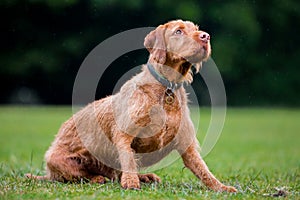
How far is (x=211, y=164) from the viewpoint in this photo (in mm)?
8086

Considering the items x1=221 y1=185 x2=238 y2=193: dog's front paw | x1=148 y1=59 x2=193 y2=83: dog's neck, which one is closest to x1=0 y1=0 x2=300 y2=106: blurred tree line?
x1=148 y1=59 x2=193 y2=83: dog's neck

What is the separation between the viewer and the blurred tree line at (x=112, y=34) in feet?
88.1

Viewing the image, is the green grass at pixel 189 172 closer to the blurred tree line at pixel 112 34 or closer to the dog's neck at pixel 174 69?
the dog's neck at pixel 174 69

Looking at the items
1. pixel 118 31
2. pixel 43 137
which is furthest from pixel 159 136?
pixel 118 31

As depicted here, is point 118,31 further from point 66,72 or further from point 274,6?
point 274,6

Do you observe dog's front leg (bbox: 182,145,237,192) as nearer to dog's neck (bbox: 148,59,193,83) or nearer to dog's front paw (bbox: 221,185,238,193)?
dog's front paw (bbox: 221,185,238,193)

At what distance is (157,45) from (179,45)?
243mm

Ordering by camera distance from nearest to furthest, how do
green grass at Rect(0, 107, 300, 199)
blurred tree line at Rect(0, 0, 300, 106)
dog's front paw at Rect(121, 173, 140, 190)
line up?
green grass at Rect(0, 107, 300, 199)
dog's front paw at Rect(121, 173, 140, 190)
blurred tree line at Rect(0, 0, 300, 106)

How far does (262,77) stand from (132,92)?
25338 mm

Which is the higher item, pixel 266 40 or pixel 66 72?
pixel 266 40

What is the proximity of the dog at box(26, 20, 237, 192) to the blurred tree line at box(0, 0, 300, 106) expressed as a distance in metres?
19.4

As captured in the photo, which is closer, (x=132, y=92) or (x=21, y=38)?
(x=132, y=92)

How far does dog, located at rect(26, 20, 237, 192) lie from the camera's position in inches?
200

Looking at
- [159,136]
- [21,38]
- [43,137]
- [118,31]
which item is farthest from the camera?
[21,38]
